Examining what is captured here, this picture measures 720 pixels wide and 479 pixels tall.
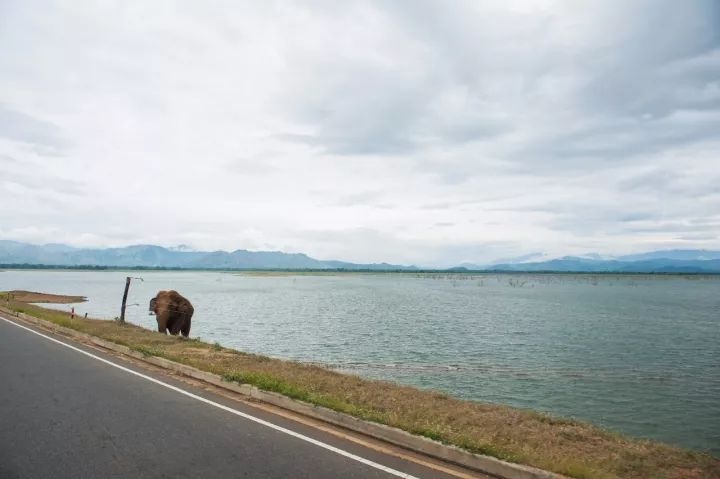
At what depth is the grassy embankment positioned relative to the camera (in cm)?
796

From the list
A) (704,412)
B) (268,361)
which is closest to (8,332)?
(268,361)

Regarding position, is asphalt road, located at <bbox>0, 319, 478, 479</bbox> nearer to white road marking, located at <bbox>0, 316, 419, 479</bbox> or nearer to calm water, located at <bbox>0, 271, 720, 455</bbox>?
white road marking, located at <bbox>0, 316, 419, 479</bbox>

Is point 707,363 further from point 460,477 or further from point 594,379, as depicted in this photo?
point 460,477

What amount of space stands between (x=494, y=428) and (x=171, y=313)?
84.2ft

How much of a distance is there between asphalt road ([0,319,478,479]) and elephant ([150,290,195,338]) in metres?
18.4

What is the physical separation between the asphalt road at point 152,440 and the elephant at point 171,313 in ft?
60.4

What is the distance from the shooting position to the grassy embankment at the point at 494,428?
796cm

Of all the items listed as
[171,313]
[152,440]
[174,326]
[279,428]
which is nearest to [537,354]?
[174,326]

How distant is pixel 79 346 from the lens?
64.3 ft

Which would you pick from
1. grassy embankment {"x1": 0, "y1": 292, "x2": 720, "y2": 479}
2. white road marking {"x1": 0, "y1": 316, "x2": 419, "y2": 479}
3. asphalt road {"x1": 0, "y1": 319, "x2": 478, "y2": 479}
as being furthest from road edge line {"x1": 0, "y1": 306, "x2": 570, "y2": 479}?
white road marking {"x1": 0, "y1": 316, "x2": 419, "y2": 479}

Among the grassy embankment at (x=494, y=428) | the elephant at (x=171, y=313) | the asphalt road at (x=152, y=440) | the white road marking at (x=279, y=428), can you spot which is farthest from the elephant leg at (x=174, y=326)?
the asphalt road at (x=152, y=440)

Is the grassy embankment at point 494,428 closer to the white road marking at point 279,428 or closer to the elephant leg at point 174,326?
the white road marking at point 279,428

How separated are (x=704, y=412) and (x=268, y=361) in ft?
50.5

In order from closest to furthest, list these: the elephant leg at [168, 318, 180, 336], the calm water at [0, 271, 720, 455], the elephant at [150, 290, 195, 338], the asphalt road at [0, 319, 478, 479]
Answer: the asphalt road at [0, 319, 478, 479], the calm water at [0, 271, 720, 455], the elephant at [150, 290, 195, 338], the elephant leg at [168, 318, 180, 336]
